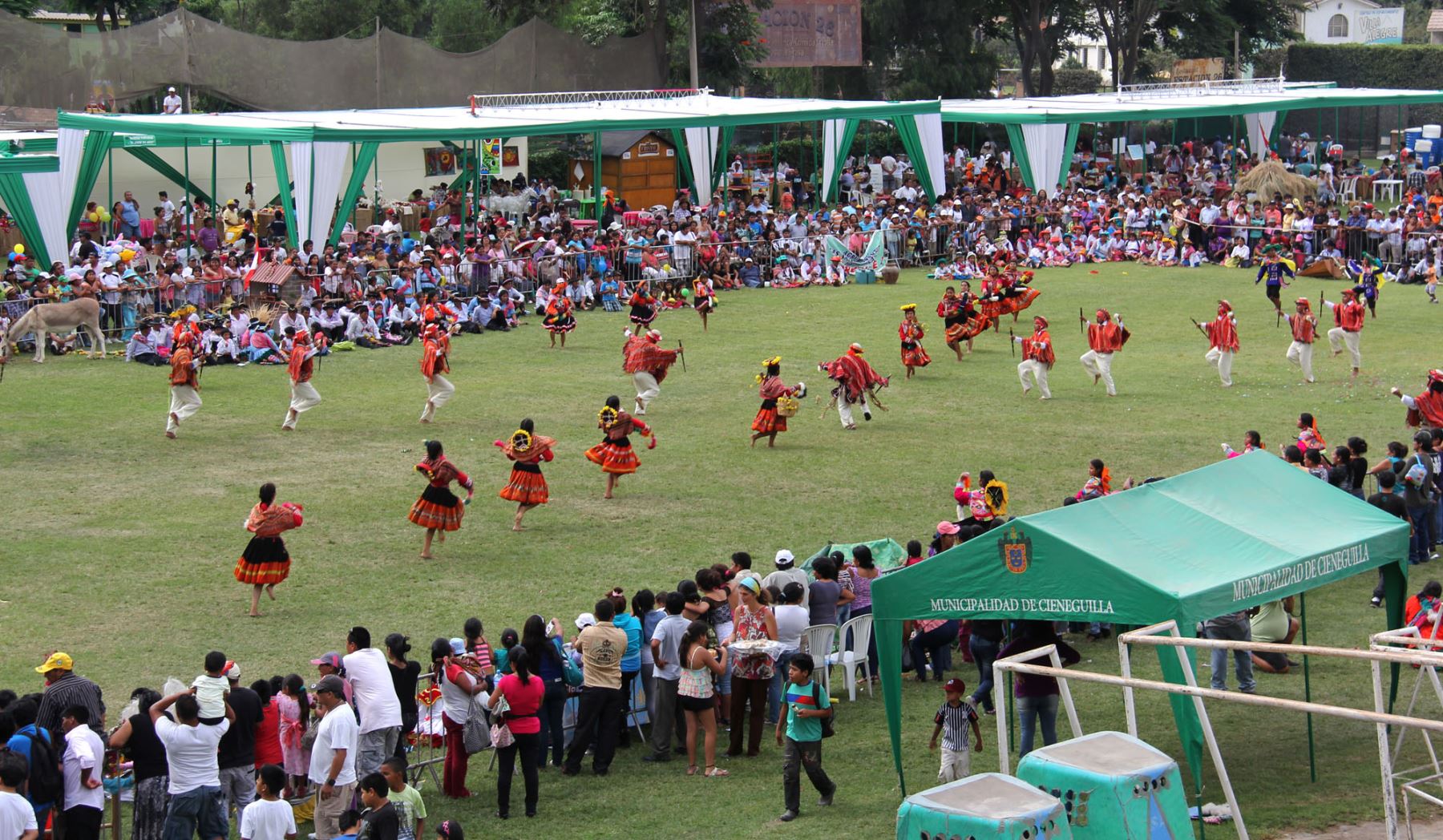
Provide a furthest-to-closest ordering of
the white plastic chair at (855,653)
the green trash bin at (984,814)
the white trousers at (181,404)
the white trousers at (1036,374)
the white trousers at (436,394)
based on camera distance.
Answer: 1. the white trousers at (1036,374)
2. the white trousers at (436,394)
3. the white trousers at (181,404)
4. the white plastic chair at (855,653)
5. the green trash bin at (984,814)

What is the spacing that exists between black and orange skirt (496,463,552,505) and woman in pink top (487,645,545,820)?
636cm

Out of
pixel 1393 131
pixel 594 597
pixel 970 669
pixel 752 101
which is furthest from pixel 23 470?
pixel 1393 131

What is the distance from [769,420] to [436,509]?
5600mm

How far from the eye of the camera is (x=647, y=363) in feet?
72.2

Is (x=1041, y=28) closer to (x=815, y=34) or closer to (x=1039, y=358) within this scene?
(x=815, y=34)

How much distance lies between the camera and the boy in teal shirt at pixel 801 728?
10.2 meters

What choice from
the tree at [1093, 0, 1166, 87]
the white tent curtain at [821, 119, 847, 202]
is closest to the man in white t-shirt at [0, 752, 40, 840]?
the white tent curtain at [821, 119, 847, 202]

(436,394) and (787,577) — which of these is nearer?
(787,577)

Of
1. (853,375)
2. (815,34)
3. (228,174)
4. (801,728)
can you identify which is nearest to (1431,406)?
(853,375)

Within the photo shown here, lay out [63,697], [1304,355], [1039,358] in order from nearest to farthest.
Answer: [63,697], [1039,358], [1304,355]

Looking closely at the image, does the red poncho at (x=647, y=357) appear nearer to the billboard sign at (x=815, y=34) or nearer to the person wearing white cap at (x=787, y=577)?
the person wearing white cap at (x=787, y=577)

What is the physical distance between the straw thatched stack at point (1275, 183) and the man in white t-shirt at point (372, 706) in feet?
122

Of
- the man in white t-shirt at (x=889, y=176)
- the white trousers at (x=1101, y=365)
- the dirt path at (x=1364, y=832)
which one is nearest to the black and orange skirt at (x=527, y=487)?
the dirt path at (x=1364, y=832)

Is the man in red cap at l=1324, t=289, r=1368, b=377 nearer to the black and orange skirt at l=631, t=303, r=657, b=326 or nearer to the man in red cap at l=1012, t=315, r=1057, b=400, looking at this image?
the man in red cap at l=1012, t=315, r=1057, b=400
